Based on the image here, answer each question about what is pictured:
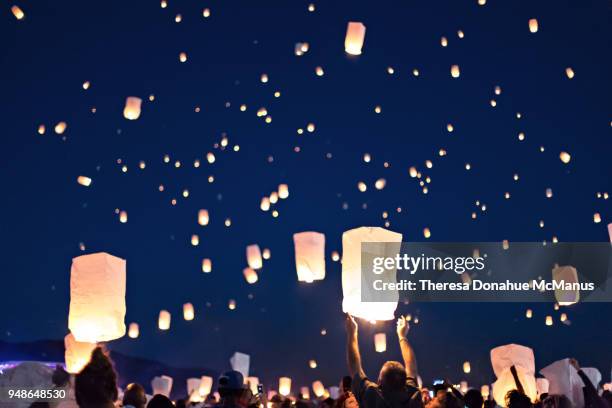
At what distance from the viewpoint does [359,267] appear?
579cm

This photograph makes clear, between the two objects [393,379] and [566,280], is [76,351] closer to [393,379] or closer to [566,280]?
[393,379]

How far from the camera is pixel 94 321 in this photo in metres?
6.36

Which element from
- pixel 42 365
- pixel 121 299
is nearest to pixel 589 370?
pixel 121 299

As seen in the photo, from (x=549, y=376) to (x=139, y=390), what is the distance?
334cm

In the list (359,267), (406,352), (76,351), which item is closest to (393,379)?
(406,352)

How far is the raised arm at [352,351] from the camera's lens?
4.44m

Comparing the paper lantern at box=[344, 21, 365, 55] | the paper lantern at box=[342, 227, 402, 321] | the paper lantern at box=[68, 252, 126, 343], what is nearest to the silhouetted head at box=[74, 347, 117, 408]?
the paper lantern at box=[342, 227, 402, 321]

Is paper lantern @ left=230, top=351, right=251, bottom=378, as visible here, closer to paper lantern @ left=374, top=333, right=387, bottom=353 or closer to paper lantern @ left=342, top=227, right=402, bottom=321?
paper lantern @ left=374, top=333, right=387, bottom=353

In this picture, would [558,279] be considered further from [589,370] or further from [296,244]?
[296,244]

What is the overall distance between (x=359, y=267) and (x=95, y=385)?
8.97 ft

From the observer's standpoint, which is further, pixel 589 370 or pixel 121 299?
pixel 589 370

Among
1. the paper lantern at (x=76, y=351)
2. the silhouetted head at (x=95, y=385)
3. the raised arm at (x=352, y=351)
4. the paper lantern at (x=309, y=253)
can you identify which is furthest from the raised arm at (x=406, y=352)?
the paper lantern at (x=76, y=351)

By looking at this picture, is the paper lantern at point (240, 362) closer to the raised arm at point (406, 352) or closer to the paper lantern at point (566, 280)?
the paper lantern at point (566, 280)

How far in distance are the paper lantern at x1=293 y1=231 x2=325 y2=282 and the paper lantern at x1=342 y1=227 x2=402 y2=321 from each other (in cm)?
84
